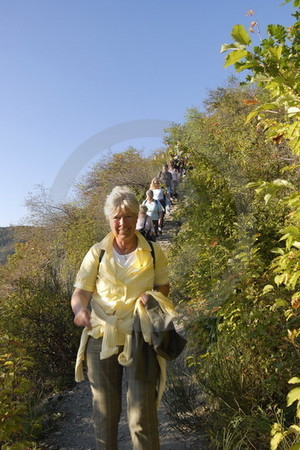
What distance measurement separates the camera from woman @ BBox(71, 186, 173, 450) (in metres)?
2.16

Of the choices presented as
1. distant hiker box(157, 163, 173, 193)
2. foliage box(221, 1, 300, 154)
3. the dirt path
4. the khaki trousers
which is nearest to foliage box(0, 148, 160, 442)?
the dirt path

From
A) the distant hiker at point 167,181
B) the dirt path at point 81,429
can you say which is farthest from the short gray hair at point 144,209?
the dirt path at point 81,429

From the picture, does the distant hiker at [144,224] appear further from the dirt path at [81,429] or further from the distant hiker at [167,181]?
the dirt path at [81,429]

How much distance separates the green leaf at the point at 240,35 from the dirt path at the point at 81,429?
2.98 meters

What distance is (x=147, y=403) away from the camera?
2.15 metres

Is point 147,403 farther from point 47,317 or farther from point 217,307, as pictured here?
point 47,317

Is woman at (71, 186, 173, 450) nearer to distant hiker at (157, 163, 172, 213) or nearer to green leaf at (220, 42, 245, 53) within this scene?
green leaf at (220, 42, 245, 53)

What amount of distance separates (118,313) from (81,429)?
2.68 meters

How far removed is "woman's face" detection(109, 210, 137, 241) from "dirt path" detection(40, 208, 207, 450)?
2.01m

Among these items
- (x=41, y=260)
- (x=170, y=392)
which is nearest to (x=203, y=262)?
(x=170, y=392)

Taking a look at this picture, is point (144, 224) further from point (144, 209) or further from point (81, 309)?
point (81, 309)

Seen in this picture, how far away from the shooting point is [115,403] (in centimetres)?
228

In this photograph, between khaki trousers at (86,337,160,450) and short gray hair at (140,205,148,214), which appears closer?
khaki trousers at (86,337,160,450)

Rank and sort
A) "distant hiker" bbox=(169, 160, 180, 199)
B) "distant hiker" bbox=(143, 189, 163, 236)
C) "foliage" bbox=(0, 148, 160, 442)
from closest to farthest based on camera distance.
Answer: "foliage" bbox=(0, 148, 160, 442) < "distant hiker" bbox=(143, 189, 163, 236) < "distant hiker" bbox=(169, 160, 180, 199)
